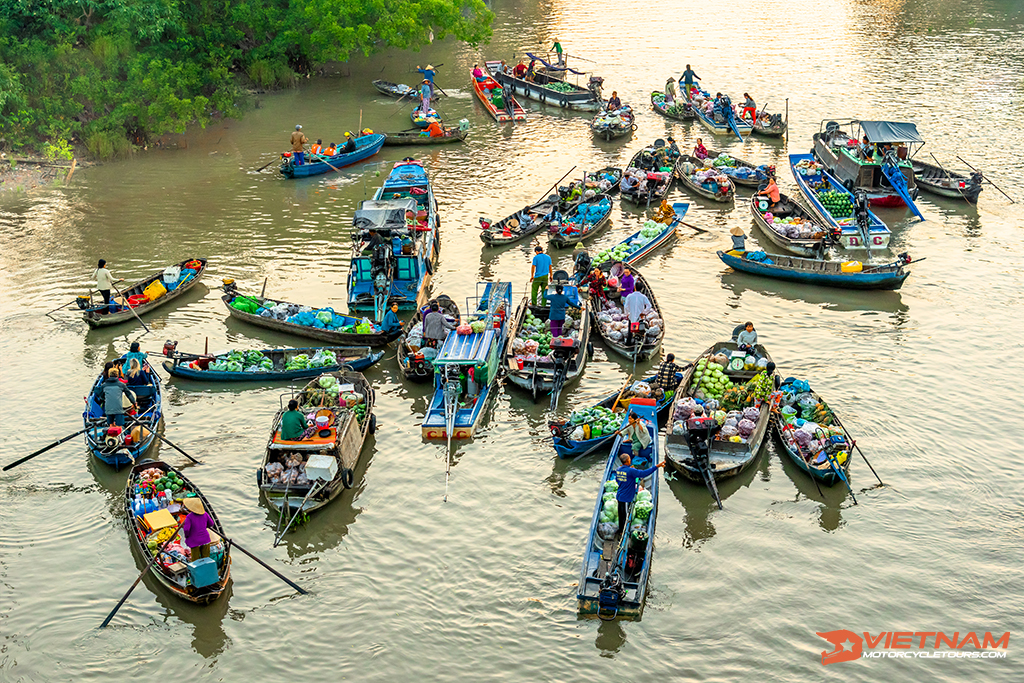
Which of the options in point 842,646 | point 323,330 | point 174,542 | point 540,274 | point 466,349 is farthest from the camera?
point 540,274

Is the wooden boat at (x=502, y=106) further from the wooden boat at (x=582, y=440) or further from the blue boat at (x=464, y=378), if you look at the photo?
the wooden boat at (x=582, y=440)

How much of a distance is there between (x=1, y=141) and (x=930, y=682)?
33.6 meters

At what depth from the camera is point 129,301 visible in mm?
23812

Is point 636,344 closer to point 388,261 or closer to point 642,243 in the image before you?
point 642,243

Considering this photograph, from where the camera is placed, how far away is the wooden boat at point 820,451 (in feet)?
55.4

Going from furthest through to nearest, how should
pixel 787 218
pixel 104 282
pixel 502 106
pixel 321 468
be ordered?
pixel 502 106 → pixel 787 218 → pixel 104 282 → pixel 321 468

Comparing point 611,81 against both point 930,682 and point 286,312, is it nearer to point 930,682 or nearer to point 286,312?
point 286,312

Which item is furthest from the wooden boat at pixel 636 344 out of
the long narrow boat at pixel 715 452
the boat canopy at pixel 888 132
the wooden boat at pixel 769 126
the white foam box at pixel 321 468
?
the wooden boat at pixel 769 126

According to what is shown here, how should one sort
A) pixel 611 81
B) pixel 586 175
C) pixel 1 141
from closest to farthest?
1. pixel 586 175
2. pixel 1 141
3. pixel 611 81

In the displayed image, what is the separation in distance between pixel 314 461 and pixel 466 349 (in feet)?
14.6

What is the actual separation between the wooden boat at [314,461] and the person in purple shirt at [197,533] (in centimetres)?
176

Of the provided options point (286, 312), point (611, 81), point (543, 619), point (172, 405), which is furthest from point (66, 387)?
point (611, 81)

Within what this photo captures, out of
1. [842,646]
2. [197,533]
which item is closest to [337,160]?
[197,533]

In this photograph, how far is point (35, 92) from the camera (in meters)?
34.2
